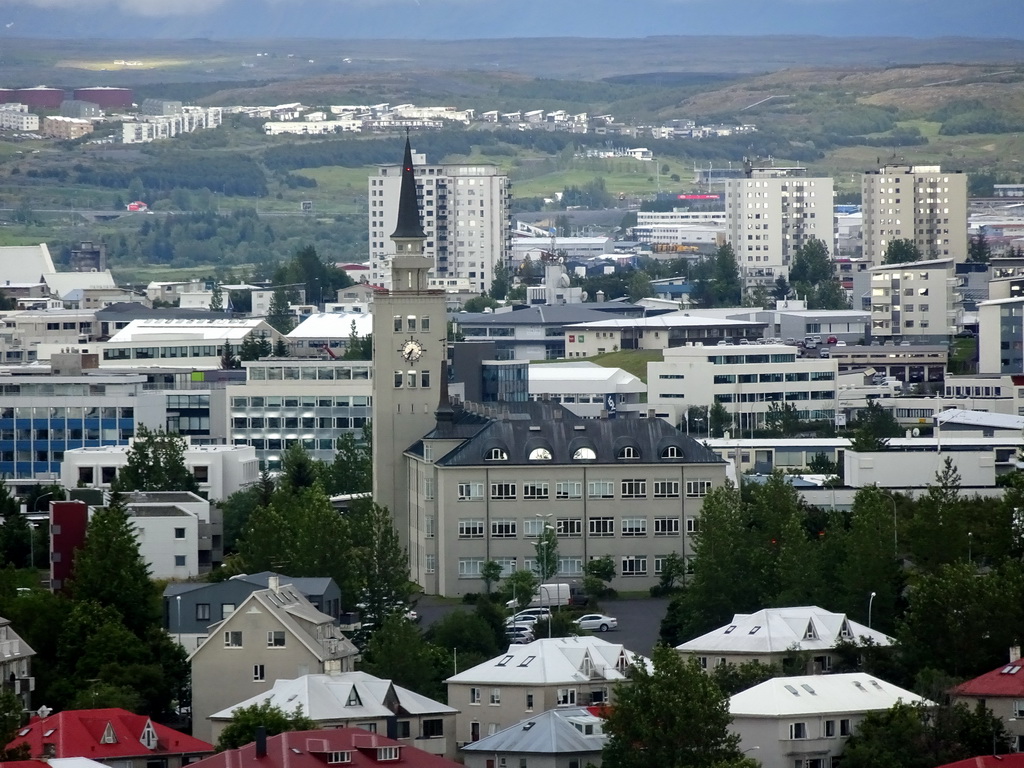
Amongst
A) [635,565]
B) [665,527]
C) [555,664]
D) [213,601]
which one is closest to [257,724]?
[555,664]

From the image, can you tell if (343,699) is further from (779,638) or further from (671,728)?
(779,638)

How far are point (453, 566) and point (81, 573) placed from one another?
40.4 feet

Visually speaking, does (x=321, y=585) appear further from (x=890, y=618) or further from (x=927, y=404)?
(x=927, y=404)

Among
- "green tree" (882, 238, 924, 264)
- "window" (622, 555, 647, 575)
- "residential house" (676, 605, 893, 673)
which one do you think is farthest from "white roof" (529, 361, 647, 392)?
"green tree" (882, 238, 924, 264)

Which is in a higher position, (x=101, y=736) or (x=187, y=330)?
(x=187, y=330)

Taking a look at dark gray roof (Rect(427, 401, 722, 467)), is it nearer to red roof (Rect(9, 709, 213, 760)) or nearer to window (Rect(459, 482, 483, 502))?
window (Rect(459, 482, 483, 502))

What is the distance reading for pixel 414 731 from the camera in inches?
2111

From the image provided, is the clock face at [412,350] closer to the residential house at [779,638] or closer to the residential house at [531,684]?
the residential house at [779,638]

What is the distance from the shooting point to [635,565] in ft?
248

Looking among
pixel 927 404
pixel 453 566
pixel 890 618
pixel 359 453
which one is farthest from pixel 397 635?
pixel 927 404

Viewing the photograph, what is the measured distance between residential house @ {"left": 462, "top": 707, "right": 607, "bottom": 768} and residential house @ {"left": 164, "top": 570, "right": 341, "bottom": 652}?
10.6 meters

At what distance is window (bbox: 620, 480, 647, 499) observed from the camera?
251 ft

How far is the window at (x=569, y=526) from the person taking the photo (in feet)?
250

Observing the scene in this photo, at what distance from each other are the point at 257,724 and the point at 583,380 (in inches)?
2796
